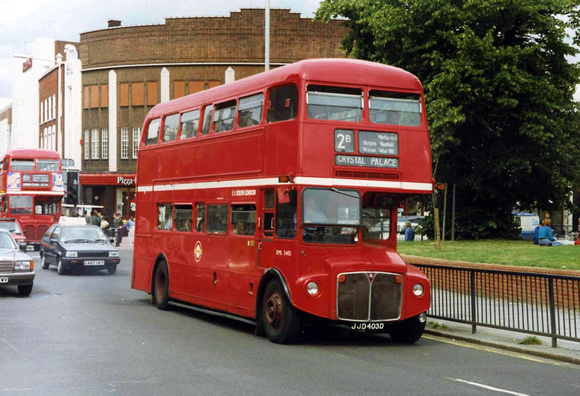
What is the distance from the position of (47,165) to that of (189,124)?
96.5ft

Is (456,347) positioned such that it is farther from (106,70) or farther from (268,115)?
(106,70)

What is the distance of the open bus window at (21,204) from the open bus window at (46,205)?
31cm

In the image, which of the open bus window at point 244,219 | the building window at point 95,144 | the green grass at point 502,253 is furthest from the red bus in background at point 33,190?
the open bus window at point 244,219

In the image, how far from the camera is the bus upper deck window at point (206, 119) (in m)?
16.2

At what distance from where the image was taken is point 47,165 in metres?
44.8

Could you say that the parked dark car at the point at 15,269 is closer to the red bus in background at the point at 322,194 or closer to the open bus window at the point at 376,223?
the red bus in background at the point at 322,194

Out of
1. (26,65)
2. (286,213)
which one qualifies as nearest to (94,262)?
(286,213)

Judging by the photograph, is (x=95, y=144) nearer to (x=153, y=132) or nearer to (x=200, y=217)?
(x=153, y=132)

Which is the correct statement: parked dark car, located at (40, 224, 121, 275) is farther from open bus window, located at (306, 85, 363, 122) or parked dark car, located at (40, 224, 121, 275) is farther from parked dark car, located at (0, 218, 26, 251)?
open bus window, located at (306, 85, 363, 122)

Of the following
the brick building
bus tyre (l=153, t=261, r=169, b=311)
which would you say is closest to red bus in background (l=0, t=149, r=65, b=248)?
the brick building

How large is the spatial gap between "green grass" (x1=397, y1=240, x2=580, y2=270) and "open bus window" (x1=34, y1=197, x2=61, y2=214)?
20.9m

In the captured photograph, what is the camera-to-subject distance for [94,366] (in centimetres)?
1049

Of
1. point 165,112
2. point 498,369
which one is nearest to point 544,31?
point 165,112

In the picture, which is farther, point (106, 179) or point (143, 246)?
point (106, 179)
